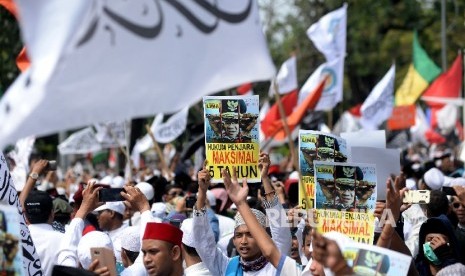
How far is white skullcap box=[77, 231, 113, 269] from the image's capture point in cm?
684

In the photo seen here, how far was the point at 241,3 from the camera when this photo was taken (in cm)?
489

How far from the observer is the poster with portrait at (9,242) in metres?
4.69

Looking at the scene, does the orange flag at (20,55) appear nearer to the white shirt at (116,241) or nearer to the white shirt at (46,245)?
the white shirt at (116,241)

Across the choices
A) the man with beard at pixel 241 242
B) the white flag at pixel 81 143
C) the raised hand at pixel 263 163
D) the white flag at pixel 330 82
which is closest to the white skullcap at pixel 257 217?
the man with beard at pixel 241 242

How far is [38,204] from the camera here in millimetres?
7832

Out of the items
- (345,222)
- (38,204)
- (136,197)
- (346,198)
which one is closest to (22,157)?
(38,204)

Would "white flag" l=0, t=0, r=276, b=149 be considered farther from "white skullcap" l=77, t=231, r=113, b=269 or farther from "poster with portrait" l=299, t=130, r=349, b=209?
"poster with portrait" l=299, t=130, r=349, b=209

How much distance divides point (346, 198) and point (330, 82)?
14.4 meters

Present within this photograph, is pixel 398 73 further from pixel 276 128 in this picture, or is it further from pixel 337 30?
pixel 276 128

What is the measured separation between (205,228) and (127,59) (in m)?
3.12

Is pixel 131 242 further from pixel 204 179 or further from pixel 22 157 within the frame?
pixel 22 157

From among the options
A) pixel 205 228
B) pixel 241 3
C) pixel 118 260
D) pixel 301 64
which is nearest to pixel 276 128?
pixel 118 260

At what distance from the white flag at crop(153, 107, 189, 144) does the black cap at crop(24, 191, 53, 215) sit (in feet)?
36.3

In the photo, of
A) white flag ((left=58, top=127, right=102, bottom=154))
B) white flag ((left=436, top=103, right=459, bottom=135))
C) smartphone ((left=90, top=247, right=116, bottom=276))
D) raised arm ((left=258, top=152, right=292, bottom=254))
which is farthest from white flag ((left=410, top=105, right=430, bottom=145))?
smartphone ((left=90, top=247, right=116, bottom=276))
